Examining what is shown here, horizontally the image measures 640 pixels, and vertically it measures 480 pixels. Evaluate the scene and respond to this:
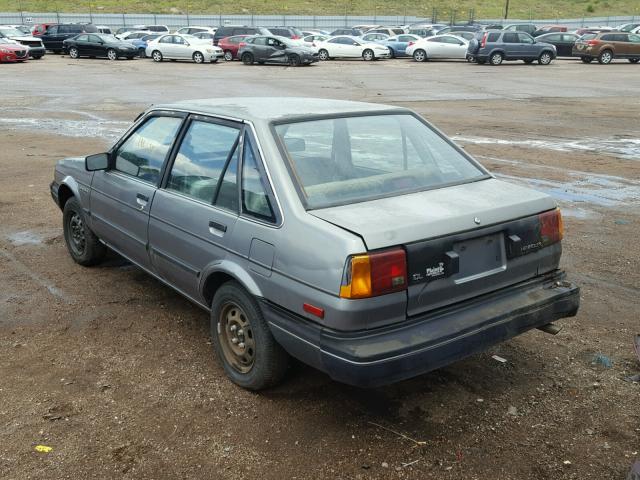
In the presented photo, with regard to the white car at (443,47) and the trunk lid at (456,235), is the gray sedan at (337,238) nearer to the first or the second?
the trunk lid at (456,235)

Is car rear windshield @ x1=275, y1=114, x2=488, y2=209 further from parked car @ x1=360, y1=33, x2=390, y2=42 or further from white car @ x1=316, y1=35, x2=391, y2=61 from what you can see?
parked car @ x1=360, y1=33, x2=390, y2=42

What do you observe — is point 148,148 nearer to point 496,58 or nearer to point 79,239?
point 79,239

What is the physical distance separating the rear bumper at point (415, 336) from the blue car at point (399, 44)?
35.0 metres

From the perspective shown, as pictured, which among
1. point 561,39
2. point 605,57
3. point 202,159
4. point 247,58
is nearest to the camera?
point 202,159

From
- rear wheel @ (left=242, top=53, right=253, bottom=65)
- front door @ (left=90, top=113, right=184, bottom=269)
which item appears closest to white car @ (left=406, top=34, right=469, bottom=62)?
rear wheel @ (left=242, top=53, right=253, bottom=65)

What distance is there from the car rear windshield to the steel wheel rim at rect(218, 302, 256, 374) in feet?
2.75

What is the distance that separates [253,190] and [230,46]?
1314 inches

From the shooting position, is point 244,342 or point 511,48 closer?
point 244,342

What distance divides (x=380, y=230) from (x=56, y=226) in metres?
4.99

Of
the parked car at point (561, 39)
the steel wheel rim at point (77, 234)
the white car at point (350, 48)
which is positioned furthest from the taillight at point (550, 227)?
the parked car at point (561, 39)

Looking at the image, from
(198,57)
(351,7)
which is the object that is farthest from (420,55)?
(351,7)

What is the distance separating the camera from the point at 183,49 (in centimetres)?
3366

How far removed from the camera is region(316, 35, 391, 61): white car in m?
35.4

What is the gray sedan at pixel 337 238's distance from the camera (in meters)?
3.07
